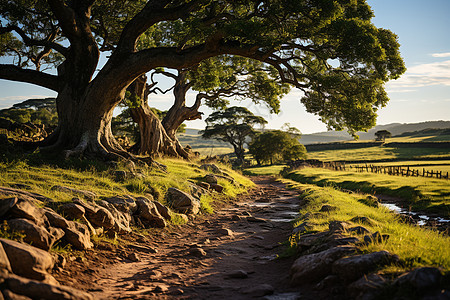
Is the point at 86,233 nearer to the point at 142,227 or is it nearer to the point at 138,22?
the point at 142,227

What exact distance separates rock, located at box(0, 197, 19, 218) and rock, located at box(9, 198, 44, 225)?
5cm

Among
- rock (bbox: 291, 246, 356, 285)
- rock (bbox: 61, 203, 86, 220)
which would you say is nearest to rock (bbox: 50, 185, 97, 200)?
rock (bbox: 61, 203, 86, 220)

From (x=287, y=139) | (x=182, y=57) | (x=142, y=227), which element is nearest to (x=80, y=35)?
(x=182, y=57)

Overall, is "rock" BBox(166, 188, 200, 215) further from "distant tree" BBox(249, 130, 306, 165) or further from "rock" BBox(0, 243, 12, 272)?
"distant tree" BBox(249, 130, 306, 165)

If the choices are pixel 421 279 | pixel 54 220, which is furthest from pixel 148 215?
pixel 421 279

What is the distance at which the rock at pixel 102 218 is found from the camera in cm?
647

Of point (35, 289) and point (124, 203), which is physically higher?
point (124, 203)

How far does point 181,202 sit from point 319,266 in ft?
21.6

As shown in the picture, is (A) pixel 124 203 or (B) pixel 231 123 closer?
(A) pixel 124 203

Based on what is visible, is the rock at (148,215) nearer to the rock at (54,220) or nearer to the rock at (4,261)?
the rock at (54,220)

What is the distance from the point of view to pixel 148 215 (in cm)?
838

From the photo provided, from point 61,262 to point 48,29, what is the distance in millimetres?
17464

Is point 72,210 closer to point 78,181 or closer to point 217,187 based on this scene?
point 78,181

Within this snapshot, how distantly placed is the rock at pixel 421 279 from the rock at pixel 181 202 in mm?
7778
